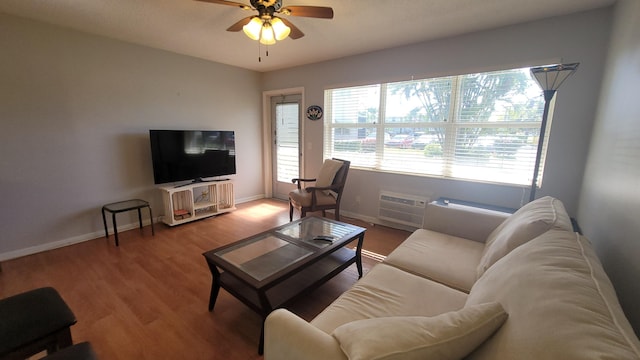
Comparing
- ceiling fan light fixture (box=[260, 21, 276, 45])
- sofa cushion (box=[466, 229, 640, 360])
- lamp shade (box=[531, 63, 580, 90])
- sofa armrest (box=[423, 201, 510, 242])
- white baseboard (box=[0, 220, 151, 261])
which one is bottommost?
white baseboard (box=[0, 220, 151, 261])

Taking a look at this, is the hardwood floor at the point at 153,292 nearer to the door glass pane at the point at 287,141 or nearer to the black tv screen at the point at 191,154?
the black tv screen at the point at 191,154

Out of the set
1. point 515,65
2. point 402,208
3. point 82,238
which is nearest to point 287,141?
point 402,208

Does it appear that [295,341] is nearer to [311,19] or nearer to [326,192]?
[311,19]

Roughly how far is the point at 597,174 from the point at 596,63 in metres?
1.12

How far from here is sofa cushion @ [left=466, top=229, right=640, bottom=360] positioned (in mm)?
552

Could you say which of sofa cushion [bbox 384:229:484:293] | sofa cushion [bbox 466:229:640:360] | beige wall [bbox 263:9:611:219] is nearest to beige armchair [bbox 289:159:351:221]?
beige wall [bbox 263:9:611:219]

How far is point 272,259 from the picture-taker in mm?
1819

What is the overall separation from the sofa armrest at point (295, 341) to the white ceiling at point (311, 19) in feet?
7.90

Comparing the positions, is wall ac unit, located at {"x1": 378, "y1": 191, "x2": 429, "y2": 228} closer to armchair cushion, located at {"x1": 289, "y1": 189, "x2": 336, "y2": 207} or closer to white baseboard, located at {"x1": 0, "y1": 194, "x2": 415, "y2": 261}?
white baseboard, located at {"x1": 0, "y1": 194, "x2": 415, "y2": 261}

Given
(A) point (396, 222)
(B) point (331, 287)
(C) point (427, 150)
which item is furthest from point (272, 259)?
(C) point (427, 150)

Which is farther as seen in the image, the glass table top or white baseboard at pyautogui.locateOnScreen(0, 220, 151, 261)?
white baseboard at pyautogui.locateOnScreen(0, 220, 151, 261)

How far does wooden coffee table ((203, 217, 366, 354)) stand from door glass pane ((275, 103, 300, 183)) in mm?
2507

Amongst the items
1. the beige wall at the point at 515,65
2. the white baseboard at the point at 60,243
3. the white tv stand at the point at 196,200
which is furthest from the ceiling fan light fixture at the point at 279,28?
the white baseboard at the point at 60,243

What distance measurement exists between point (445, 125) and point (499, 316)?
2739 millimetres
